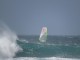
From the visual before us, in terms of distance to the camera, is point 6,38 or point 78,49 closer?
point 6,38

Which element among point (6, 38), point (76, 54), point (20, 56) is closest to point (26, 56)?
point (20, 56)

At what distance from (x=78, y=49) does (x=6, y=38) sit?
404 inches

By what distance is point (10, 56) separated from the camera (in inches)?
1560

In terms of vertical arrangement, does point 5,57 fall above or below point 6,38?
below

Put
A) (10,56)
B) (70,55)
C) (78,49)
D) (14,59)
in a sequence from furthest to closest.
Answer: (78,49) → (70,55) → (10,56) → (14,59)

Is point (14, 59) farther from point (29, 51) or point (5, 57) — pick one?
point (29, 51)

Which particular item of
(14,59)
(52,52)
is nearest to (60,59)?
(14,59)

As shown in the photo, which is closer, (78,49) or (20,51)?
(20,51)

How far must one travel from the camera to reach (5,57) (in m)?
38.1

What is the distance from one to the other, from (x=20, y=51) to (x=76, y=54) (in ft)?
22.5

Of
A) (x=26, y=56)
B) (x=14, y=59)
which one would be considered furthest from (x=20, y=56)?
(x=14, y=59)

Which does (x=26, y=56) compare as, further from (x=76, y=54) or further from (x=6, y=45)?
(x=76, y=54)

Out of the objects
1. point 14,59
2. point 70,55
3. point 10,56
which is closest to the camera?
point 14,59

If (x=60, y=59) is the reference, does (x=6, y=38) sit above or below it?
above
